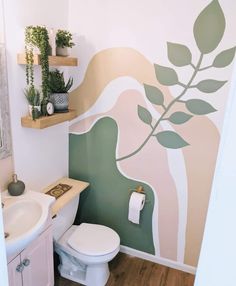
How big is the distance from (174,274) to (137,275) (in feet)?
1.09

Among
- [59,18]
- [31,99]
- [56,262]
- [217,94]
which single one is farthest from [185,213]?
[59,18]

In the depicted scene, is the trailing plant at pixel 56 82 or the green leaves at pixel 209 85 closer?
the green leaves at pixel 209 85

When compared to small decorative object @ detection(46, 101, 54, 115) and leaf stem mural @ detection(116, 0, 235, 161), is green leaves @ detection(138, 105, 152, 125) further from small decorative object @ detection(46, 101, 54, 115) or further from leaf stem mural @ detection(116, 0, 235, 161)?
small decorative object @ detection(46, 101, 54, 115)

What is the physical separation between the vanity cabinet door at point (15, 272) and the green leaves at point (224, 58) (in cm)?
179

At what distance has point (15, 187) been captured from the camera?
67.6 inches

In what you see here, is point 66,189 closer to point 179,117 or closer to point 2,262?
point 179,117

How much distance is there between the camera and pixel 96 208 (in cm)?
246

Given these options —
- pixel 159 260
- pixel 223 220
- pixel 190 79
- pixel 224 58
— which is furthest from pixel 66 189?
pixel 223 220

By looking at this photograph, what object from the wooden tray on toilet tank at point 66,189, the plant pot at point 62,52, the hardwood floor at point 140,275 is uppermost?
the plant pot at point 62,52

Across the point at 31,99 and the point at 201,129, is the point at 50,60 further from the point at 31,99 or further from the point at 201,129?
the point at 201,129

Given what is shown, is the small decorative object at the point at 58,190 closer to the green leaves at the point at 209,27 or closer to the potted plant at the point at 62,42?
the potted plant at the point at 62,42

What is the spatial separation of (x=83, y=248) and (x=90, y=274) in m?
0.28

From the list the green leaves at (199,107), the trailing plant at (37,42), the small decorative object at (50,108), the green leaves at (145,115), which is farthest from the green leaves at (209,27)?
the small decorative object at (50,108)

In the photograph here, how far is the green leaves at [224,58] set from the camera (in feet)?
5.73
